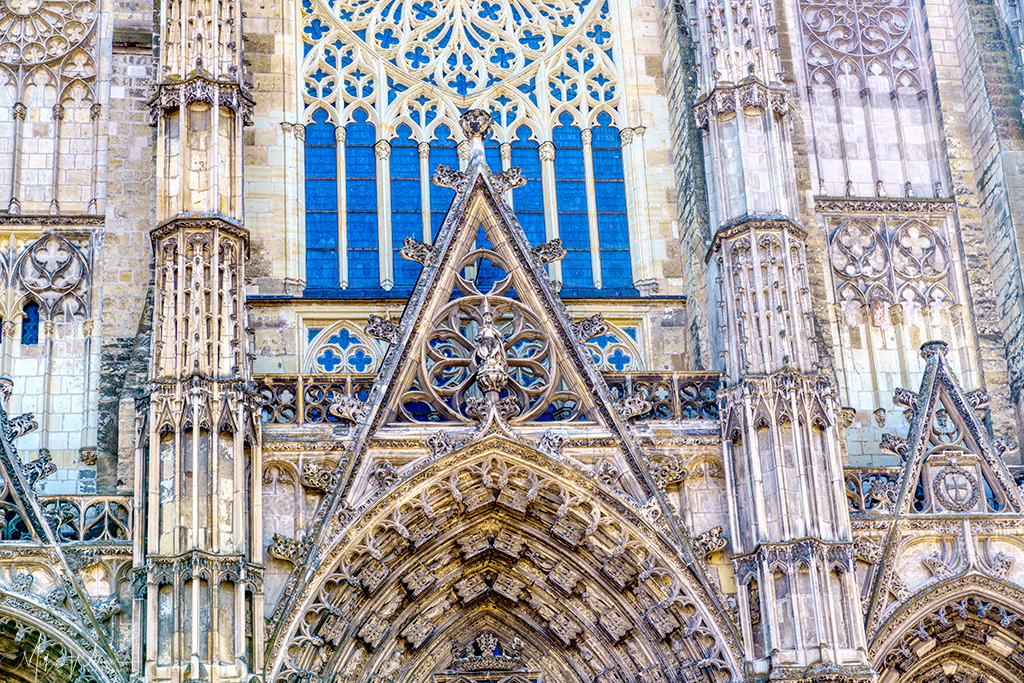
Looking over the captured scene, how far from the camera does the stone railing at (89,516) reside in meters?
18.5

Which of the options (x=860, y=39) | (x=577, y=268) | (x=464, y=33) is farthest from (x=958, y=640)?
(x=464, y=33)

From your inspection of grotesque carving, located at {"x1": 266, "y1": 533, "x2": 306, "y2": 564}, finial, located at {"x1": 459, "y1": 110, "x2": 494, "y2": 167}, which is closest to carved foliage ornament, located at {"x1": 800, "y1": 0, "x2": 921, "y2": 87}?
finial, located at {"x1": 459, "y1": 110, "x2": 494, "y2": 167}

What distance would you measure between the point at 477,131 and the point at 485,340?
257 centimetres

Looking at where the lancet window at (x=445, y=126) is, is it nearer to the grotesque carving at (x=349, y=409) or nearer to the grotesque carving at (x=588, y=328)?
the grotesque carving at (x=588, y=328)

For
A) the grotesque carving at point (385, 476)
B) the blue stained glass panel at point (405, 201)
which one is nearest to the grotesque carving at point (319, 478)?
the grotesque carving at point (385, 476)

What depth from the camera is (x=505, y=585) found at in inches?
783

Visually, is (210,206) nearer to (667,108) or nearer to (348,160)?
(348,160)

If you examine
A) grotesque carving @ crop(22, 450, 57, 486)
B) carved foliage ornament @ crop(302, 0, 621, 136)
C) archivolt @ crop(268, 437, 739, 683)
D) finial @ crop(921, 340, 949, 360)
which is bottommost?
archivolt @ crop(268, 437, 739, 683)

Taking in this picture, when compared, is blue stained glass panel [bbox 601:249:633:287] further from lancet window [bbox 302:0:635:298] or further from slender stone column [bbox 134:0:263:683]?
slender stone column [bbox 134:0:263:683]

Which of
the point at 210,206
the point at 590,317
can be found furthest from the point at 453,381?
the point at 210,206

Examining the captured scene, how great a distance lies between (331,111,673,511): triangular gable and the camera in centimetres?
1930

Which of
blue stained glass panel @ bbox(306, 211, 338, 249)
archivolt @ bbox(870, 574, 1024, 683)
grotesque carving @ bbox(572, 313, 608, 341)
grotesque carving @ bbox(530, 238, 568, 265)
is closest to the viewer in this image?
archivolt @ bbox(870, 574, 1024, 683)

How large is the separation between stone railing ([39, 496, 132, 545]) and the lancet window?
397 centimetres

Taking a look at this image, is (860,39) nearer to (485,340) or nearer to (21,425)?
(485,340)
